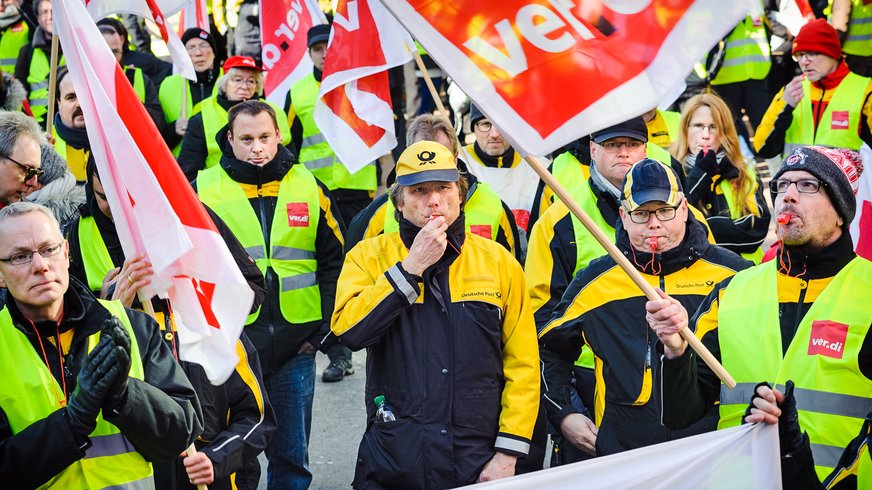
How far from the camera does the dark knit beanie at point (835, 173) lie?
465 centimetres

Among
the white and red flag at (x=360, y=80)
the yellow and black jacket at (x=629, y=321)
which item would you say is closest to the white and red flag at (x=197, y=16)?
the white and red flag at (x=360, y=80)

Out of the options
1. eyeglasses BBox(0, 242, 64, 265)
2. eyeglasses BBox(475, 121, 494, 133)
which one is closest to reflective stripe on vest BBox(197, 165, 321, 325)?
eyeglasses BBox(475, 121, 494, 133)

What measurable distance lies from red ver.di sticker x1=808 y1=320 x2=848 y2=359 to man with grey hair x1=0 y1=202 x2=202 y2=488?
7.52ft

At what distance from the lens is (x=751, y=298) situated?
4.67 meters

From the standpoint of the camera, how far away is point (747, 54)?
39.7ft

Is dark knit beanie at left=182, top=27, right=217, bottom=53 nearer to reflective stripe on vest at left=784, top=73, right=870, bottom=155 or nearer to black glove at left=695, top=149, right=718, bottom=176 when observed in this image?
black glove at left=695, top=149, right=718, bottom=176

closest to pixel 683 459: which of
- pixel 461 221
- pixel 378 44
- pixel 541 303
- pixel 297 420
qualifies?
pixel 461 221

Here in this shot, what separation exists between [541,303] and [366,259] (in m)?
1.26

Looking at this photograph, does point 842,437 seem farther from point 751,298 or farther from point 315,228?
point 315,228

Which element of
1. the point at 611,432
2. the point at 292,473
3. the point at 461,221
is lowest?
the point at 292,473

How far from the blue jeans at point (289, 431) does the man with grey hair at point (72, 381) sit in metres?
2.34

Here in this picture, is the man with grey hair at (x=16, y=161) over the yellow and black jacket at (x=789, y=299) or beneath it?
over

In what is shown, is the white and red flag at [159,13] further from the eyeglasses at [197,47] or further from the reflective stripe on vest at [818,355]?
the reflective stripe on vest at [818,355]

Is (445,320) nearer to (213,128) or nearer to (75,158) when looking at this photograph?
(75,158)
